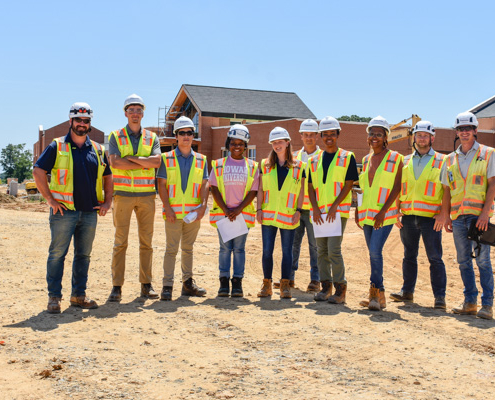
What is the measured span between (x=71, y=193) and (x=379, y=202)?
3.67 m

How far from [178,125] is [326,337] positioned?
340 centimetres

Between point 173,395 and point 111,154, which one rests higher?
point 111,154

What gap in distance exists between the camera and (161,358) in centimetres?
498

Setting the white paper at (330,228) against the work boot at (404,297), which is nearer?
the white paper at (330,228)

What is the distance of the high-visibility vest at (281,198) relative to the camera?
721cm

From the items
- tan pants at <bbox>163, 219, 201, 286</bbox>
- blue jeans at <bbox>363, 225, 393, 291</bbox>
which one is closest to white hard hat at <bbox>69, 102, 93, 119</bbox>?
tan pants at <bbox>163, 219, 201, 286</bbox>

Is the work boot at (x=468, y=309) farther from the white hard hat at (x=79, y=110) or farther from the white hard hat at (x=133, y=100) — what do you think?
the white hard hat at (x=79, y=110)

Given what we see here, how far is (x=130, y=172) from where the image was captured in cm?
698

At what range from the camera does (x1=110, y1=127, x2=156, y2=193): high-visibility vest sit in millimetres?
6949

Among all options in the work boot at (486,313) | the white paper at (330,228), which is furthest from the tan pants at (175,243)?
the work boot at (486,313)

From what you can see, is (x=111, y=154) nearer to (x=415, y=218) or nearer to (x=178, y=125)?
(x=178, y=125)

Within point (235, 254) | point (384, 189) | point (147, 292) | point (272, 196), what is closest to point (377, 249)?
point (384, 189)

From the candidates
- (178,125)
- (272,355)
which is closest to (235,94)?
(178,125)

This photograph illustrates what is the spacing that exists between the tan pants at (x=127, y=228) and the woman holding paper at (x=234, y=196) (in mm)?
881
